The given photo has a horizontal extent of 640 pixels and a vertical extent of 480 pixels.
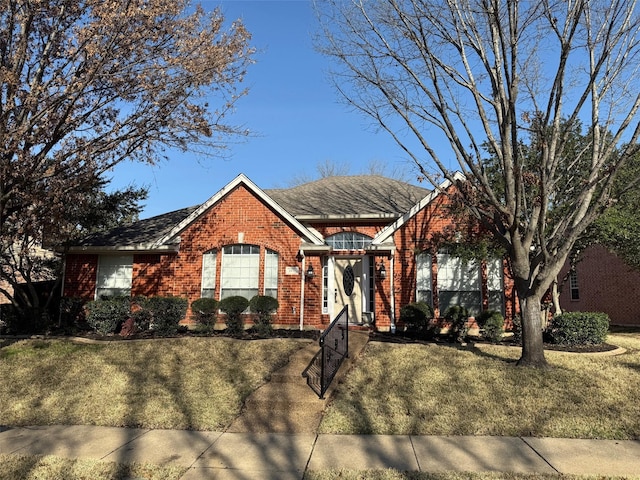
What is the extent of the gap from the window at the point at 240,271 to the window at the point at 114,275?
3.51 meters

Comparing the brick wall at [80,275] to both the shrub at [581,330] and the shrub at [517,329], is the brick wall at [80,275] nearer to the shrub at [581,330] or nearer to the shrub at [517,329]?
the shrub at [517,329]

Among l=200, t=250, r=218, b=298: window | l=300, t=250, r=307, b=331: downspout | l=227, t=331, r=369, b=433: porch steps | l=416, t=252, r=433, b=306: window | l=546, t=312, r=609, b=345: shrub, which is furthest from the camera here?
l=200, t=250, r=218, b=298: window

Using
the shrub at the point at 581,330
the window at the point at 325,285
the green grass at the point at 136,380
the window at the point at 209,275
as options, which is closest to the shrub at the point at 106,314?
the green grass at the point at 136,380

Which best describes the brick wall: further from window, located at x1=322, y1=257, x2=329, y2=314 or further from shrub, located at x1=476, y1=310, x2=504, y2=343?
shrub, located at x1=476, y1=310, x2=504, y2=343

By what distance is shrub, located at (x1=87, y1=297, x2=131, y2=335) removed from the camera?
488 inches

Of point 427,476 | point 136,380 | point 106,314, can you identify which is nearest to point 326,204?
point 106,314

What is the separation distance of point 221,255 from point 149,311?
2999 mm

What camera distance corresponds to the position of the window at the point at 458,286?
44.9 feet

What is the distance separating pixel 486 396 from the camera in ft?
22.7

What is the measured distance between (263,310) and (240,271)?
7.54 ft

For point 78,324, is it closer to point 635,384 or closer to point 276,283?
point 276,283

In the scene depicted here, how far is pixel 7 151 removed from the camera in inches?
359

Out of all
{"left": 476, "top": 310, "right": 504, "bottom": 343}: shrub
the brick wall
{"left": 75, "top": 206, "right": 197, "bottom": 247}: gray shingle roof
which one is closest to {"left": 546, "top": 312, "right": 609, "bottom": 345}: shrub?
{"left": 476, "top": 310, "right": 504, "bottom": 343}: shrub

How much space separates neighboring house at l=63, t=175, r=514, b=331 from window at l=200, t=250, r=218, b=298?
32 mm
